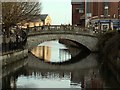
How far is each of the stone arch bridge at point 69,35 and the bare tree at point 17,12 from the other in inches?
158

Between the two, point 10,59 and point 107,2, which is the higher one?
point 107,2

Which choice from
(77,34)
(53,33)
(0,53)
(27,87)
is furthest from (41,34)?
(27,87)

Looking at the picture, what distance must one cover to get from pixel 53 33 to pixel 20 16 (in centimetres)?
874

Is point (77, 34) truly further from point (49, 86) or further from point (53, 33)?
point (49, 86)

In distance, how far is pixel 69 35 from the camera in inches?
1633

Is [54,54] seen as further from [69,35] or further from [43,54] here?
[69,35]

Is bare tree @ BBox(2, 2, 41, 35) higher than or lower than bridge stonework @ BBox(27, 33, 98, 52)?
higher

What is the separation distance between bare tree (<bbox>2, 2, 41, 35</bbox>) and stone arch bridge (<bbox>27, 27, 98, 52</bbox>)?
400 centimetres

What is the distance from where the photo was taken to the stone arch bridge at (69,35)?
135 feet

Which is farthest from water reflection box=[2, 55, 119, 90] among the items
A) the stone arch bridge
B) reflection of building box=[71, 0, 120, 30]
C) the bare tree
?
reflection of building box=[71, 0, 120, 30]

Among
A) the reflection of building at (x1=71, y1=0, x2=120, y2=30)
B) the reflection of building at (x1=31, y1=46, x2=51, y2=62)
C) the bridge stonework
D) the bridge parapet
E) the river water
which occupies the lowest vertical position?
the reflection of building at (x1=31, y1=46, x2=51, y2=62)

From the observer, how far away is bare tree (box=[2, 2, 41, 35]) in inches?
1203

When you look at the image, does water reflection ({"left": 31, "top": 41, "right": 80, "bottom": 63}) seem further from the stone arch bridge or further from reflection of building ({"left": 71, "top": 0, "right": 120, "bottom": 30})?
reflection of building ({"left": 71, "top": 0, "right": 120, "bottom": 30})

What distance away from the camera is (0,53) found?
82.9 ft
